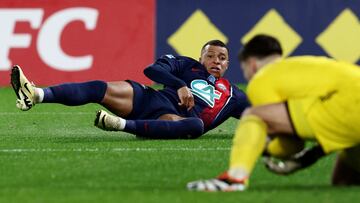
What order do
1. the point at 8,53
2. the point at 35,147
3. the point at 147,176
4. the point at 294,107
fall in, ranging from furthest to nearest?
the point at 8,53
the point at 35,147
the point at 147,176
the point at 294,107

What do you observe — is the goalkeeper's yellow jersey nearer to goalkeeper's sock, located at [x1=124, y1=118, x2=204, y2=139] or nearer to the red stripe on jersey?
goalkeeper's sock, located at [x1=124, y1=118, x2=204, y2=139]

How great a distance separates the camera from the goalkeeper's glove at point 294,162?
6043 mm

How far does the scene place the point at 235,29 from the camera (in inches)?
634

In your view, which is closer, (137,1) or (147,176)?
(147,176)

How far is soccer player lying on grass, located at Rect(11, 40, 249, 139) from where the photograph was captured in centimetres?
911

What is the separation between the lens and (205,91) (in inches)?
378

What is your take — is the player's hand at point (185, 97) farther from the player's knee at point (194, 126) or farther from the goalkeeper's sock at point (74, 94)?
the goalkeeper's sock at point (74, 94)

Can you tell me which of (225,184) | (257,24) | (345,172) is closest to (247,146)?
(225,184)

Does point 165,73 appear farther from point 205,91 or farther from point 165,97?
point 205,91

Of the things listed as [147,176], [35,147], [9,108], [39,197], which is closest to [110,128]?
[35,147]

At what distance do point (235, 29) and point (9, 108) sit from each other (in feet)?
13.3

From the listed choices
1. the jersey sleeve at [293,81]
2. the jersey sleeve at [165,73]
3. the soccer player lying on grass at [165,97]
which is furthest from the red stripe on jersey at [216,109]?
the jersey sleeve at [293,81]

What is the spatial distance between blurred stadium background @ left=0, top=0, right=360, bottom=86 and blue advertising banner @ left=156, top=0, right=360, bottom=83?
1cm

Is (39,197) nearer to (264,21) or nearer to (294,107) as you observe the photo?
(294,107)
